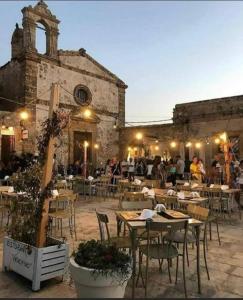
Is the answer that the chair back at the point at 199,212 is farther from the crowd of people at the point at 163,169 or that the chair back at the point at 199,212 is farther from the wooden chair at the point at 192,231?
the crowd of people at the point at 163,169

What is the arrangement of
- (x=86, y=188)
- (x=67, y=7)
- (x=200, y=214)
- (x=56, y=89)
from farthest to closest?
(x=86, y=188) < (x=67, y=7) < (x=200, y=214) < (x=56, y=89)

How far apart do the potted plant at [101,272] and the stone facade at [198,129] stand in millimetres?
13116

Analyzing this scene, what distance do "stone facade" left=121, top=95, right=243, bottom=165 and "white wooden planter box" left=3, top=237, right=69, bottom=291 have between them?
12.8 meters

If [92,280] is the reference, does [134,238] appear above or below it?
above

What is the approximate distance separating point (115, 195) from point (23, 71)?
25.8ft

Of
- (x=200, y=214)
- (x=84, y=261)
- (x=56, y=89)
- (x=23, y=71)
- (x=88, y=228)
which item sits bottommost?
(x=88, y=228)

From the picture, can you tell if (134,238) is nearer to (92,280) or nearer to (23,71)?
(92,280)

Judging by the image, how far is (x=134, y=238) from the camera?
3.54m

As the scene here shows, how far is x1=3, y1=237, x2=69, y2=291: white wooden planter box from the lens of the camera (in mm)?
3576

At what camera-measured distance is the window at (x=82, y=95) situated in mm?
17659

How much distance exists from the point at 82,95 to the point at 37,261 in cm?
1533

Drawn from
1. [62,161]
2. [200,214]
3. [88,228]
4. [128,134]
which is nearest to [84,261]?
[200,214]

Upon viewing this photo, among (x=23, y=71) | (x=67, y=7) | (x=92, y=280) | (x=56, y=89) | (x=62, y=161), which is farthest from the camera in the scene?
(x=62, y=161)

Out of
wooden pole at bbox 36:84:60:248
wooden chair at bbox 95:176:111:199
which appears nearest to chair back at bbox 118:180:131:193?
wooden chair at bbox 95:176:111:199
